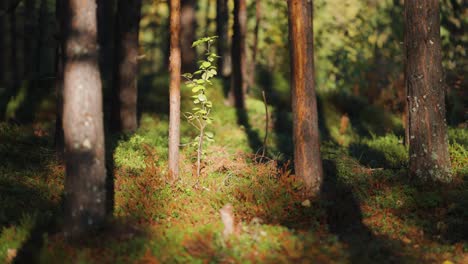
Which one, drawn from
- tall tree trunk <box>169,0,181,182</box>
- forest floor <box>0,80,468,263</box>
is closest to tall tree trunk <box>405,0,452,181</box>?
forest floor <box>0,80,468,263</box>

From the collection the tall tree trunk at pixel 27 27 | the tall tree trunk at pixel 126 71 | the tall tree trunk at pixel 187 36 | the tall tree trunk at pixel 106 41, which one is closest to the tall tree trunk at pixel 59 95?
the tall tree trunk at pixel 126 71

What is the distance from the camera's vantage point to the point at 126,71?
16578mm

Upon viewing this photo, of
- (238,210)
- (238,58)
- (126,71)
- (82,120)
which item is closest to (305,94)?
(238,210)

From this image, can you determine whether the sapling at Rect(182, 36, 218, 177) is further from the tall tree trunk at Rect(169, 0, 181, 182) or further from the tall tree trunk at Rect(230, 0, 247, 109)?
the tall tree trunk at Rect(230, 0, 247, 109)

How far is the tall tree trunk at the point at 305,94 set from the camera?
34.7 ft

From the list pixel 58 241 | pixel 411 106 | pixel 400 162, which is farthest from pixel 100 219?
pixel 400 162

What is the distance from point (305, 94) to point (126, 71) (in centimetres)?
757

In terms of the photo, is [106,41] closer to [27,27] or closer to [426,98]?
[27,27]

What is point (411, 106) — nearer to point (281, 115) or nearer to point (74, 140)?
point (74, 140)

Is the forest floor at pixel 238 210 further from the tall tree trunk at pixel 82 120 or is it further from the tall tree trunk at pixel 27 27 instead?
the tall tree trunk at pixel 27 27

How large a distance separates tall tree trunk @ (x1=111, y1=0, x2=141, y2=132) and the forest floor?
1.60m

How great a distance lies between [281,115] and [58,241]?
43.8 ft

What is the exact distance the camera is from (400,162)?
43.5ft

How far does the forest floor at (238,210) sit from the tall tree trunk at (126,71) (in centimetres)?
160
